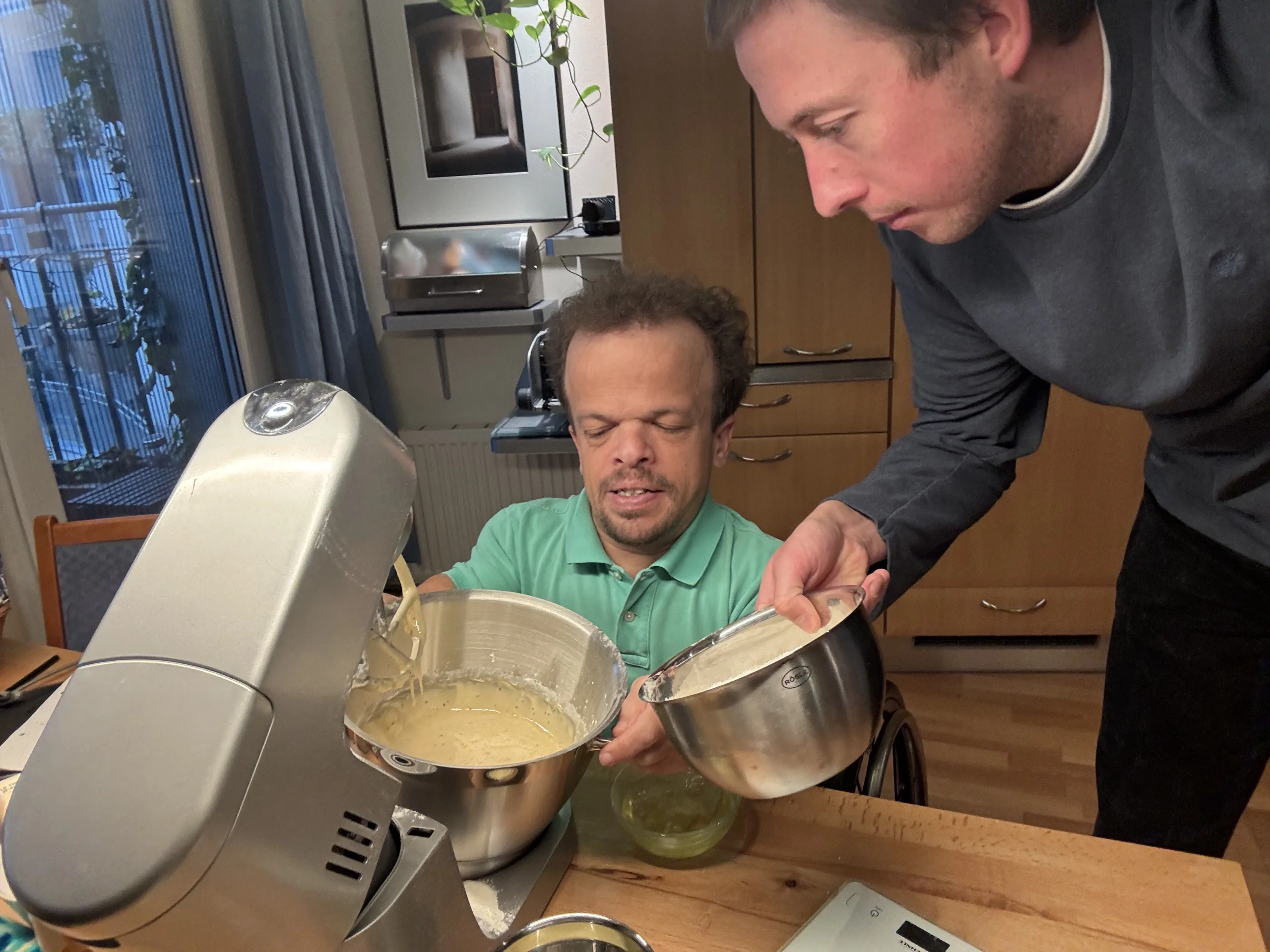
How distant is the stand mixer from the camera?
387 millimetres

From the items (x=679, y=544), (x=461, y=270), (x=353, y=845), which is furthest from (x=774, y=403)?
(x=353, y=845)

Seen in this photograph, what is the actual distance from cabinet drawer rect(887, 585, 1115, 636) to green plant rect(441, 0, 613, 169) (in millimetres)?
1613

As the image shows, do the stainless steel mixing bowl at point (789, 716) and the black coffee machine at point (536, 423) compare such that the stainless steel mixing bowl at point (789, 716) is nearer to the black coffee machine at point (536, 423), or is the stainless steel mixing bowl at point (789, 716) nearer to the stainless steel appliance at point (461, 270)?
the black coffee machine at point (536, 423)

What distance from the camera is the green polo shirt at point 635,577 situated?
119 cm

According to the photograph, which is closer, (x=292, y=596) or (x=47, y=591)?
(x=292, y=596)

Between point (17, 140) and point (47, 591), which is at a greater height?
point (17, 140)

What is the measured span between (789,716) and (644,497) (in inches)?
24.0

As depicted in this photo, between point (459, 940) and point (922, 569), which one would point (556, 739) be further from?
point (922, 569)

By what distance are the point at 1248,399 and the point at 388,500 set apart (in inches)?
32.4

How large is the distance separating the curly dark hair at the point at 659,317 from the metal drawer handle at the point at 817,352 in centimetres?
95

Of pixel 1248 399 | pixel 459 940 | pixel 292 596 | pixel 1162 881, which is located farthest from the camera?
pixel 1248 399

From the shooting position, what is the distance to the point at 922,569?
3.38ft

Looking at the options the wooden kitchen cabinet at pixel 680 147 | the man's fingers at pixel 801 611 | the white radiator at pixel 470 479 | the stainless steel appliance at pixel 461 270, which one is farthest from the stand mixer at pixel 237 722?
the white radiator at pixel 470 479

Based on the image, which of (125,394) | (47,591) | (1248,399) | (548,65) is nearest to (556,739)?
(1248,399)
